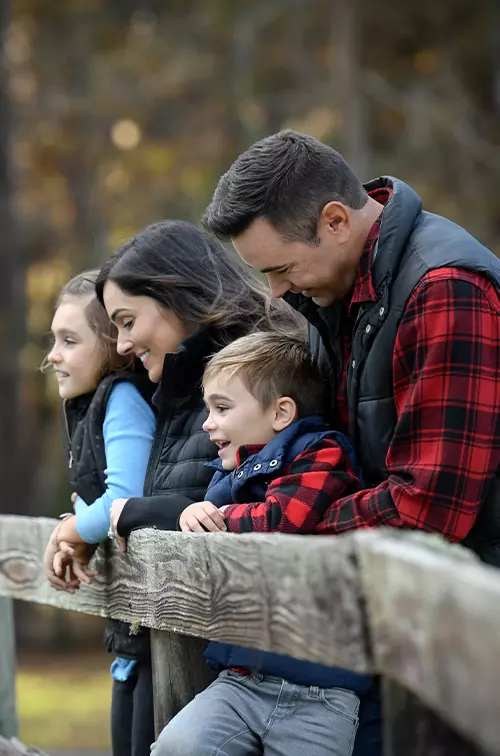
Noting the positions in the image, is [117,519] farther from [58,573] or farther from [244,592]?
[244,592]

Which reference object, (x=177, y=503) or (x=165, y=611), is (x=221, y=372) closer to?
(x=177, y=503)

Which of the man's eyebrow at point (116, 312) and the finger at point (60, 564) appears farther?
Answer: the man's eyebrow at point (116, 312)

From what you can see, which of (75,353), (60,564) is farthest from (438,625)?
(75,353)

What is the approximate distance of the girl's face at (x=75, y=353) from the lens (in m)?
3.76

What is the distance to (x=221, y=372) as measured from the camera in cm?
318

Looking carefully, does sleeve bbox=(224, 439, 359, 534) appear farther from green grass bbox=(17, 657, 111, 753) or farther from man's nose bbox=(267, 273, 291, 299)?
green grass bbox=(17, 657, 111, 753)

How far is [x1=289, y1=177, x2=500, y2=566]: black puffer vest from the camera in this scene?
267 centimetres

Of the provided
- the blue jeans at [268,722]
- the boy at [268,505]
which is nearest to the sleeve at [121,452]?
the boy at [268,505]

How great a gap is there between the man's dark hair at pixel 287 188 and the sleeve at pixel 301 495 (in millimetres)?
565

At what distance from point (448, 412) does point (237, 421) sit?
2.39ft

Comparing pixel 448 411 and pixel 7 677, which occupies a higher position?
pixel 448 411

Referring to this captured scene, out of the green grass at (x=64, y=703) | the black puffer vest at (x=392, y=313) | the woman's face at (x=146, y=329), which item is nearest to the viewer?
the black puffer vest at (x=392, y=313)

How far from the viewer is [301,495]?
2828 mm

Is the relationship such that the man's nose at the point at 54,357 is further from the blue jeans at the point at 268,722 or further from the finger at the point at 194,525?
the blue jeans at the point at 268,722
